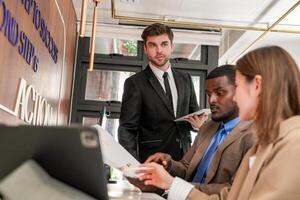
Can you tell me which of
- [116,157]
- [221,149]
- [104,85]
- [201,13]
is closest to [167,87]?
[221,149]

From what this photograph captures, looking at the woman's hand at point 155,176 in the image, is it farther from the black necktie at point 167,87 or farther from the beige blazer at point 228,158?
the black necktie at point 167,87

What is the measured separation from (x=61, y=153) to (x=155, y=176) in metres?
0.98

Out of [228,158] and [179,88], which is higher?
[179,88]

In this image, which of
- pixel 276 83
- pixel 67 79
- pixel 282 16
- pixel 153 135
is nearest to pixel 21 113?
pixel 153 135

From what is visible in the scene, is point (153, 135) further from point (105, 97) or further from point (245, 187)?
point (105, 97)

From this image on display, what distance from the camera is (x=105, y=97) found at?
469 centimetres

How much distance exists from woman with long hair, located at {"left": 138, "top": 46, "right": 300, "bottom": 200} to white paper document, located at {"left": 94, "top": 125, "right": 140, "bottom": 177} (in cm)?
40

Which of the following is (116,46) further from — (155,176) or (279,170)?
(279,170)

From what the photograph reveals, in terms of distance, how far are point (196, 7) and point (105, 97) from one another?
63.1 inches

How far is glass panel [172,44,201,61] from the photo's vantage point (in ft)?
16.0

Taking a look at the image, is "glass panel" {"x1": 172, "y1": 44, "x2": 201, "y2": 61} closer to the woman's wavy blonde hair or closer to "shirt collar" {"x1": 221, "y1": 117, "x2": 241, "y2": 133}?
"shirt collar" {"x1": 221, "y1": 117, "x2": 241, "y2": 133}

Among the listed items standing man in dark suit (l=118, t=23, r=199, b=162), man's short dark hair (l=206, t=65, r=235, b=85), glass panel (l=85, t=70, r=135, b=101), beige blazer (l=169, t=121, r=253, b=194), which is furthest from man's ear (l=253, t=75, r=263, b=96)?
glass panel (l=85, t=70, r=135, b=101)

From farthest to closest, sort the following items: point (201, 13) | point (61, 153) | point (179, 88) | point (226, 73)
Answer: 1. point (201, 13)
2. point (179, 88)
3. point (226, 73)
4. point (61, 153)

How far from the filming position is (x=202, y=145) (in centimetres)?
183
